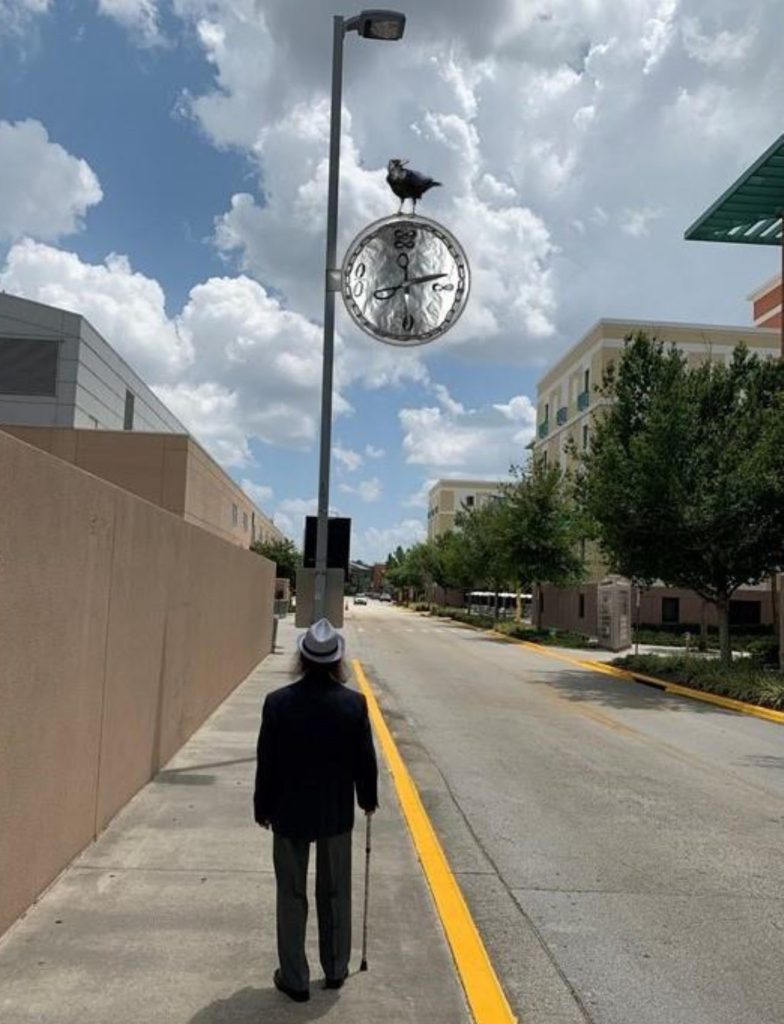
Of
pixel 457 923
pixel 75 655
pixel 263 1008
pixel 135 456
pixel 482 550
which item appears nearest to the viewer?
pixel 263 1008

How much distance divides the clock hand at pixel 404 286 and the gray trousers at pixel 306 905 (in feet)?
24.2

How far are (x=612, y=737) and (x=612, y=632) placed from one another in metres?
23.7

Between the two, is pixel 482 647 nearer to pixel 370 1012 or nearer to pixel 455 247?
pixel 455 247

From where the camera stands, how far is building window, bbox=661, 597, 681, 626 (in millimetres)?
48469

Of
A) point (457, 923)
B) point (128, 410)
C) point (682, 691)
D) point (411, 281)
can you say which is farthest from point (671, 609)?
point (457, 923)

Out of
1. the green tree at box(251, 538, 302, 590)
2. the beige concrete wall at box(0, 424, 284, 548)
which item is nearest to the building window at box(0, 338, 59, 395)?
the beige concrete wall at box(0, 424, 284, 548)

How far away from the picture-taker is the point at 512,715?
15805 mm

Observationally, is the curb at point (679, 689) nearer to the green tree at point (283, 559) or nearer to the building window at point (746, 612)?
the building window at point (746, 612)

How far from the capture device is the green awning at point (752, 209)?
28281mm

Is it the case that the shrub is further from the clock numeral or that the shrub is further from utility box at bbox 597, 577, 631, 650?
the clock numeral

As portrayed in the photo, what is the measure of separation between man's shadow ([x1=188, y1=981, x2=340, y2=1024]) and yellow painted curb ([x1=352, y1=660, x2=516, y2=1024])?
653mm

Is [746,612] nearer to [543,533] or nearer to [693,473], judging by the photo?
[543,533]

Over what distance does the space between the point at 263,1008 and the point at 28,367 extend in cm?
5008

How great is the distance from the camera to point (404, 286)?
1078 centimetres
